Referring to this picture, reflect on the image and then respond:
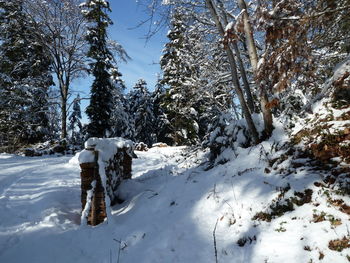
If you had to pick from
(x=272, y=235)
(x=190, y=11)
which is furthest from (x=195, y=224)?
(x=190, y=11)

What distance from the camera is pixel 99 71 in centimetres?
1978

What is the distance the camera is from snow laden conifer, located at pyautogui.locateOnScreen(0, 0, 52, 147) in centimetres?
1633

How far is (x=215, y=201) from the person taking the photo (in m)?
4.43

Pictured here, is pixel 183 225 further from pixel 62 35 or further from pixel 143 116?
pixel 143 116

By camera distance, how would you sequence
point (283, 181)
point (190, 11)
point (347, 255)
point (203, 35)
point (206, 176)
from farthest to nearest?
1. point (203, 35)
2. point (190, 11)
3. point (206, 176)
4. point (283, 181)
5. point (347, 255)

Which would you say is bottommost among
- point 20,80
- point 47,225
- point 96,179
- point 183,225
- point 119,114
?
point 47,225

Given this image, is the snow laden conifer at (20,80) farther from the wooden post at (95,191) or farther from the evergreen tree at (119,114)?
the wooden post at (95,191)

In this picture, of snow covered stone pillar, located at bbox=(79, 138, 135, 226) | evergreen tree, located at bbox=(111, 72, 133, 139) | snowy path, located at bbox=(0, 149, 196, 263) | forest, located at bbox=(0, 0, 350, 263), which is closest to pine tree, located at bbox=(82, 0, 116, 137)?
evergreen tree, located at bbox=(111, 72, 133, 139)

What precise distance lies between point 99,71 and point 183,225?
17.9 meters

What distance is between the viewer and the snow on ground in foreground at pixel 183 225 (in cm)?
309

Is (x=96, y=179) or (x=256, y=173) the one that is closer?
(x=256, y=173)

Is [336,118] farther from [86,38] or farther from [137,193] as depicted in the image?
[86,38]

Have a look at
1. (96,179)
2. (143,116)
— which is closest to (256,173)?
(96,179)

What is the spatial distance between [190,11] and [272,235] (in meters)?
6.36
